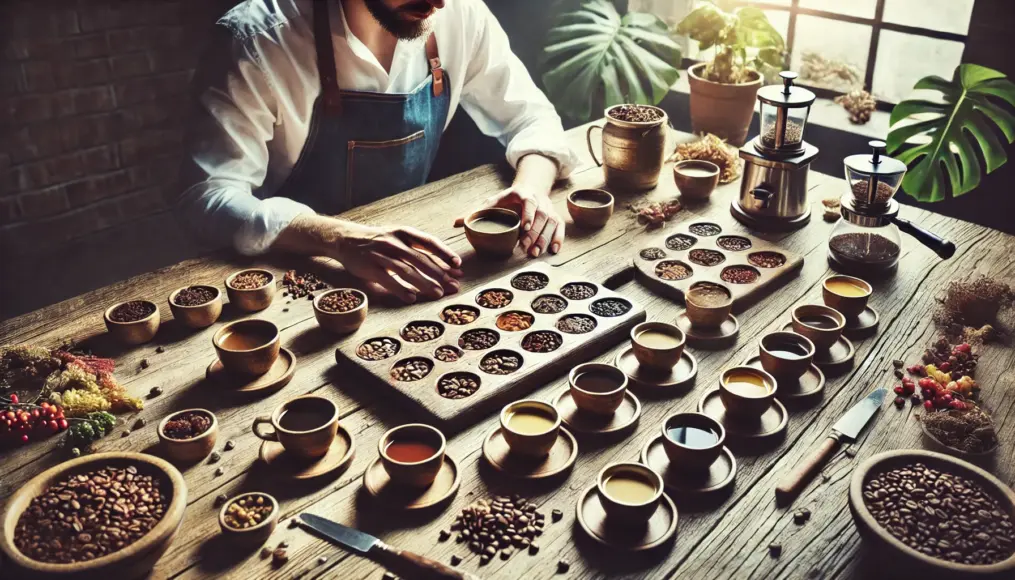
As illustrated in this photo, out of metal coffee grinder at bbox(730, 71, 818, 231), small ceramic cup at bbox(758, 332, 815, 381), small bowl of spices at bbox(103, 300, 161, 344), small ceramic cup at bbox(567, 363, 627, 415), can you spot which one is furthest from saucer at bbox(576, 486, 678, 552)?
metal coffee grinder at bbox(730, 71, 818, 231)

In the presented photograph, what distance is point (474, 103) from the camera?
312 centimetres

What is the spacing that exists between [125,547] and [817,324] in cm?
151

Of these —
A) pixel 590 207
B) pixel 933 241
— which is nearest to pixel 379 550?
pixel 590 207

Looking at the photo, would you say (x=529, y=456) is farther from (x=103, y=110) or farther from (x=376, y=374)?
(x=103, y=110)

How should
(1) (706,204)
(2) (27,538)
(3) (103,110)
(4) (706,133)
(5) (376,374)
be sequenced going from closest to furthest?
(2) (27,538) < (5) (376,374) < (1) (706,204) < (4) (706,133) < (3) (103,110)

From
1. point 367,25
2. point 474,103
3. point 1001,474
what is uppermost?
point 367,25

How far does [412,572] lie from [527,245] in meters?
1.19

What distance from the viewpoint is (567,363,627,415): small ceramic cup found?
1.56 meters

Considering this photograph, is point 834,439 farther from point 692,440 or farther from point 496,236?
point 496,236

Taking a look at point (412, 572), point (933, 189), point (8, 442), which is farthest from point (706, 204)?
point (8, 442)

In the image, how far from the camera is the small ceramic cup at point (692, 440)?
1.43 metres

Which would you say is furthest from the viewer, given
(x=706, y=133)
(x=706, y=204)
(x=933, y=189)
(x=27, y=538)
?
(x=706, y=133)

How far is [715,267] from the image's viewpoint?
2141mm

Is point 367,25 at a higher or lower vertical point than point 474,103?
higher
